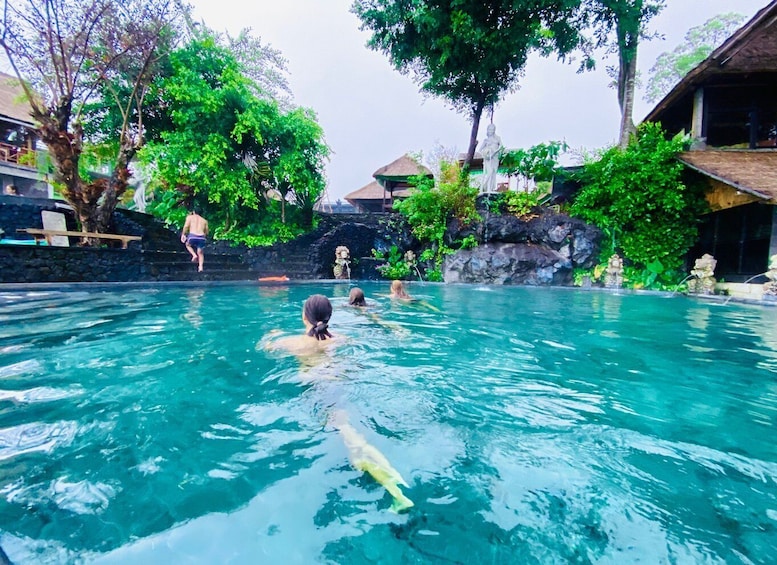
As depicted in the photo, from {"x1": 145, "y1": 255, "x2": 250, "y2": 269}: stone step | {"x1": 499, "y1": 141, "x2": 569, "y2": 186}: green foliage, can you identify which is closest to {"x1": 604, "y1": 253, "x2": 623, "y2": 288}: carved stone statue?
{"x1": 499, "y1": 141, "x2": 569, "y2": 186}: green foliage

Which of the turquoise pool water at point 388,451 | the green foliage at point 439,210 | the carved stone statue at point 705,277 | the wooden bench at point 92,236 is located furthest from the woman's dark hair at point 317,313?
the carved stone statue at point 705,277

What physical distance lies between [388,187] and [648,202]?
50.4 ft

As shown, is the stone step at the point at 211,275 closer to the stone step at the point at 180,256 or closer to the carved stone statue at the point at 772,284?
the stone step at the point at 180,256

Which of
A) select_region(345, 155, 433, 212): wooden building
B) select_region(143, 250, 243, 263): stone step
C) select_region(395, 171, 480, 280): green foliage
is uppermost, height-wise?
select_region(345, 155, 433, 212): wooden building

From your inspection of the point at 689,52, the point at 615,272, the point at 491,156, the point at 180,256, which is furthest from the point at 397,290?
the point at 689,52

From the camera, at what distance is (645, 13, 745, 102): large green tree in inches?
1089

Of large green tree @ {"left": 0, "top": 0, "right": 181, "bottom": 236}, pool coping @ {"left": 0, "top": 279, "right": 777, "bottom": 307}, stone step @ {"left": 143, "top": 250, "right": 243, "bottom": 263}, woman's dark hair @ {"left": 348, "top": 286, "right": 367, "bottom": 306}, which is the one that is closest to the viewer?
woman's dark hair @ {"left": 348, "top": 286, "right": 367, "bottom": 306}

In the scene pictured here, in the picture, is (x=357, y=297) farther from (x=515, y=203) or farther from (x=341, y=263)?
(x=515, y=203)

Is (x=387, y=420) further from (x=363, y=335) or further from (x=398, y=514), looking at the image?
(x=363, y=335)

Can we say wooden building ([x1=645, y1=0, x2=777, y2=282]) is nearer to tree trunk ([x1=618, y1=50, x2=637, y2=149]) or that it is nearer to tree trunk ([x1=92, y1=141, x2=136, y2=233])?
tree trunk ([x1=618, y1=50, x2=637, y2=149])

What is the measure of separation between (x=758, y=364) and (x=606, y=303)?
4.91 meters

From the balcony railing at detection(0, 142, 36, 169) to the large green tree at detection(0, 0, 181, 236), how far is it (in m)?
8.76

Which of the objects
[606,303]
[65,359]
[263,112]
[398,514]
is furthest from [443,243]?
[398,514]

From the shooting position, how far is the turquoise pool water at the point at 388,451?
1.41 metres
